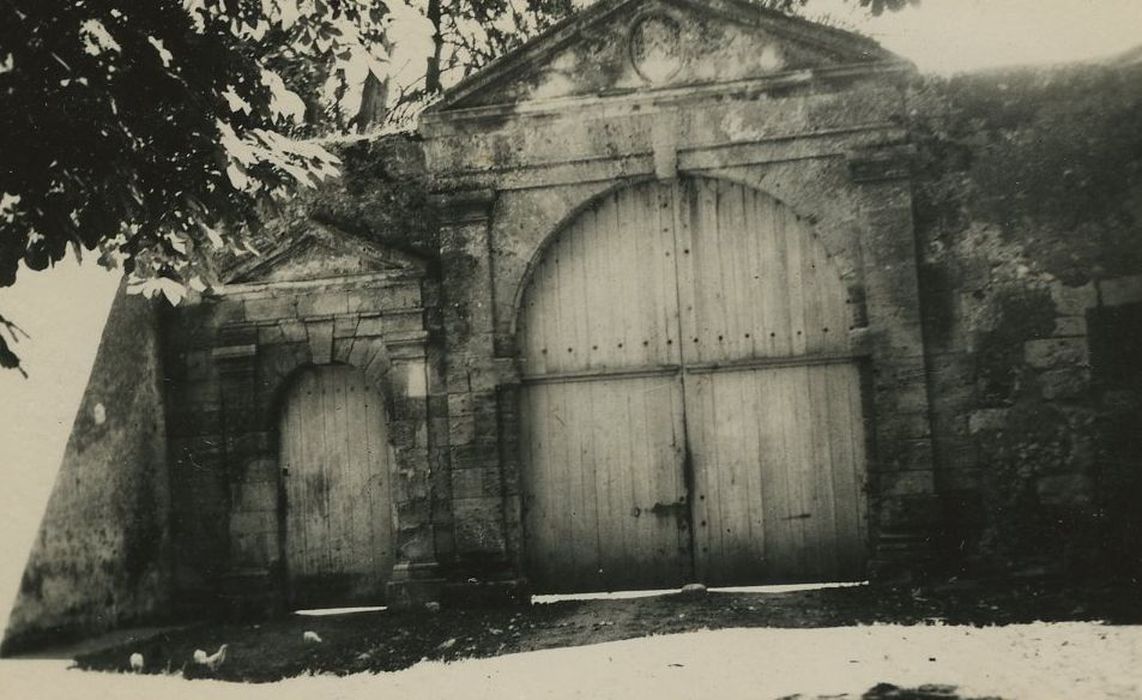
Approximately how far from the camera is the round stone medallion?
24.4 ft

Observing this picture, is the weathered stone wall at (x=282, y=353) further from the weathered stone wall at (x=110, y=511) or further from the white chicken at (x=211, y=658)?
the white chicken at (x=211, y=658)

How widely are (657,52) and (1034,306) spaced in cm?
315

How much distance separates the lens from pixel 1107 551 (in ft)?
22.2

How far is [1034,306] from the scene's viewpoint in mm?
6941

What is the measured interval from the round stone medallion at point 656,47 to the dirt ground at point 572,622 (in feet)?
12.3

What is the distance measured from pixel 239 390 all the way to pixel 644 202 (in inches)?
135

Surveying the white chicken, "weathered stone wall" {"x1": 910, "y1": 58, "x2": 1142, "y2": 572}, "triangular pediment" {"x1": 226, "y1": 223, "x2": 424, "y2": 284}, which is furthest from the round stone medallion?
the white chicken

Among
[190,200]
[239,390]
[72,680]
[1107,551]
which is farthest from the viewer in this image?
[239,390]

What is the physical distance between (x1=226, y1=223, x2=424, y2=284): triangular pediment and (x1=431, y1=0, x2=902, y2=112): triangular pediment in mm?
1166

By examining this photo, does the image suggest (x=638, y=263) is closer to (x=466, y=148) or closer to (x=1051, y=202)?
(x=466, y=148)

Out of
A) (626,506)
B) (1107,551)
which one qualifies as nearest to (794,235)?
(626,506)

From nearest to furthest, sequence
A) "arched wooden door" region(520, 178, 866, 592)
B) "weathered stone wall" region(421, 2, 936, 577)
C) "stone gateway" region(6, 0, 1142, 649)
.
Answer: "stone gateway" region(6, 0, 1142, 649) → "weathered stone wall" region(421, 2, 936, 577) → "arched wooden door" region(520, 178, 866, 592)

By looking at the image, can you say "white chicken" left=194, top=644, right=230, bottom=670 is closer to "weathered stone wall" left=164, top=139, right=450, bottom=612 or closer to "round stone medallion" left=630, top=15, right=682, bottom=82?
"weathered stone wall" left=164, top=139, right=450, bottom=612

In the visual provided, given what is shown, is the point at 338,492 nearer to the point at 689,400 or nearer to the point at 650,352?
the point at 650,352
